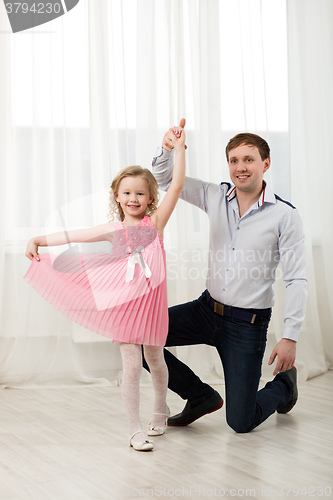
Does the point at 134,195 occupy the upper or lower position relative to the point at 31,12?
lower

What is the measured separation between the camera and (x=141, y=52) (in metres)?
2.77

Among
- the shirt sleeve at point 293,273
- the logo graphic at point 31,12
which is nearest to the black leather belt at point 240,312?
the shirt sleeve at point 293,273

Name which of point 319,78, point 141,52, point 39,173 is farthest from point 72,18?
point 319,78

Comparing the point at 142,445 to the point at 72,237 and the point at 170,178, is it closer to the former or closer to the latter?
the point at 72,237

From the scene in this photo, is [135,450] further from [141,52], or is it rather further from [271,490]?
[141,52]

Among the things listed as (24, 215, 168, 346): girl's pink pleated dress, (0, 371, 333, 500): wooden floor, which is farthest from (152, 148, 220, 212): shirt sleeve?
(0, 371, 333, 500): wooden floor

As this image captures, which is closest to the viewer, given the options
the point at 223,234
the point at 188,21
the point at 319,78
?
the point at 223,234

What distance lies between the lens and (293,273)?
6.40ft

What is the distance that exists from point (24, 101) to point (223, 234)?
1.33 meters

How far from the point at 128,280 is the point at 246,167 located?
0.63 meters

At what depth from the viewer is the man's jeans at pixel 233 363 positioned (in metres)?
1.94

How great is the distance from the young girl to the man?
0.59ft

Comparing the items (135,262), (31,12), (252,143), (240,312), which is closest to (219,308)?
(240,312)

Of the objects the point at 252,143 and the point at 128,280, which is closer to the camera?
the point at 128,280
